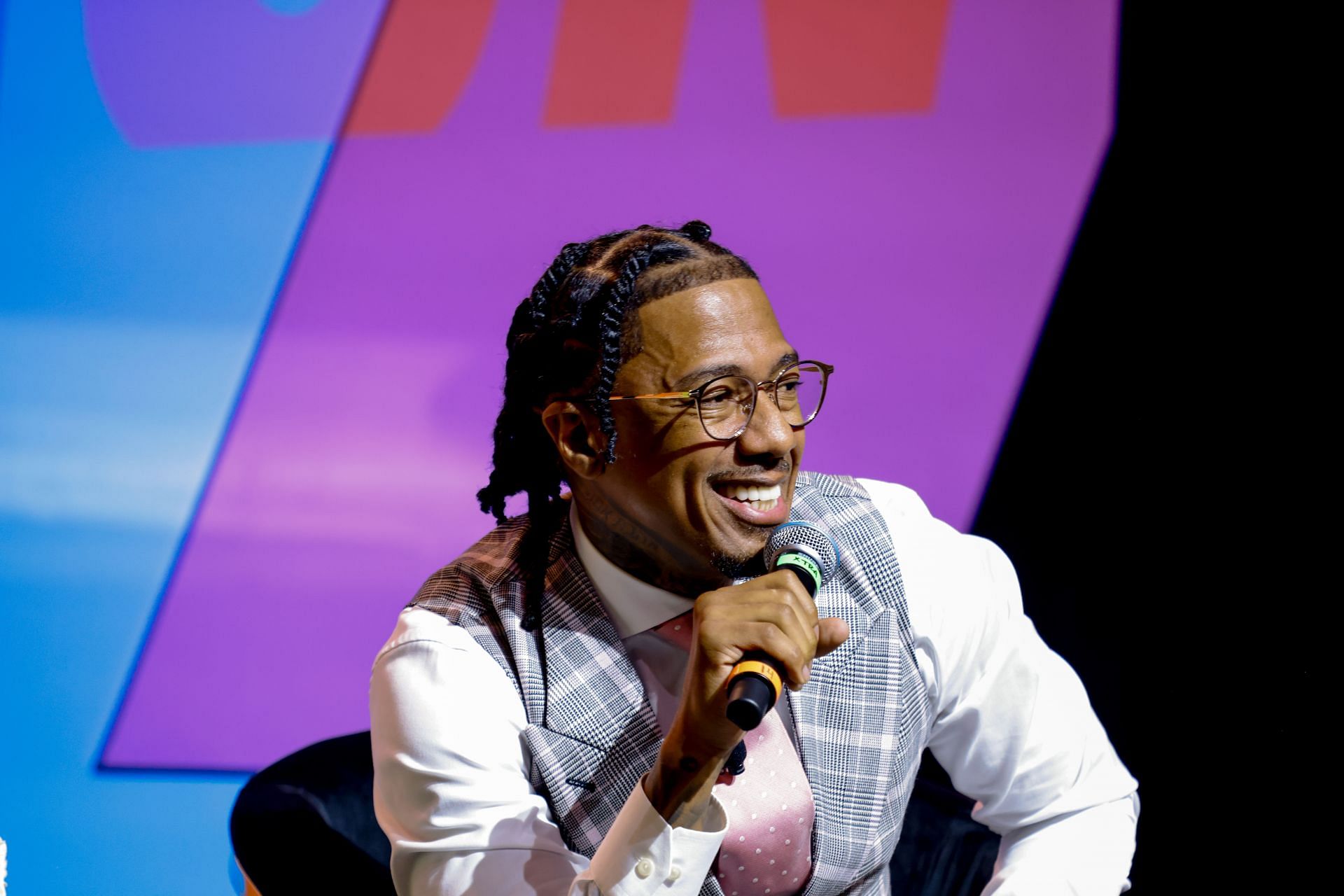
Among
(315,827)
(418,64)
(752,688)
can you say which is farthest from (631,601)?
(418,64)

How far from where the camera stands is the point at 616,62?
2455 mm

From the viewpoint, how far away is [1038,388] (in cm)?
234

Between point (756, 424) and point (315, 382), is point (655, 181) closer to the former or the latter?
point (315, 382)

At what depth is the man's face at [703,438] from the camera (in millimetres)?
1323

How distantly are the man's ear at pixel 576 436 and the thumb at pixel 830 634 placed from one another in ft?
1.29

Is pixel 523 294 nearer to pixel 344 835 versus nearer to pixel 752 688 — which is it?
pixel 344 835

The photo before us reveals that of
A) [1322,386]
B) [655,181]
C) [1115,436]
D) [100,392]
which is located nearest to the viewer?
[1322,386]

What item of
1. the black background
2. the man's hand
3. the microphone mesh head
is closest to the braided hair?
the microphone mesh head

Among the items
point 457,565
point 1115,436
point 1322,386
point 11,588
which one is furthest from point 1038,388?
point 11,588

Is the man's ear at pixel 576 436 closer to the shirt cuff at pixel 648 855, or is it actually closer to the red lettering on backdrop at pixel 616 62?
the shirt cuff at pixel 648 855

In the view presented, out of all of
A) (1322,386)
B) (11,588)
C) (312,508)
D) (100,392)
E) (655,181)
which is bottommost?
(11,588)

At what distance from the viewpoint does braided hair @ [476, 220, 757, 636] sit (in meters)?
1.38

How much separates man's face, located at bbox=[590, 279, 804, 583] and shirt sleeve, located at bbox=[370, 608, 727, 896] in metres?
0.26

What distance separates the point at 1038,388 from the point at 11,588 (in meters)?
2.10
